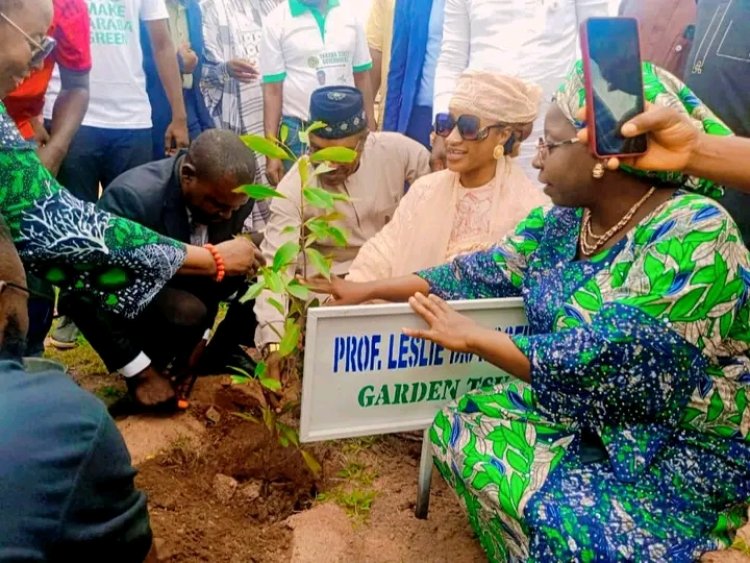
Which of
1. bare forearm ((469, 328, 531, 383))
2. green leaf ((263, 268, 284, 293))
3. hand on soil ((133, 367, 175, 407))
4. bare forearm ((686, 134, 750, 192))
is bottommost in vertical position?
hand on soil ((133, 367, 175, 407))

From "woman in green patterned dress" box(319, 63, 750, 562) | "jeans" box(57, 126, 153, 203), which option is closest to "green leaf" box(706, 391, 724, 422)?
"woman in green patterned dress" box(319, 63, 750, 562)

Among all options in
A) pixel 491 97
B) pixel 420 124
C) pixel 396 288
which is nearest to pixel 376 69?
pixel 420 124

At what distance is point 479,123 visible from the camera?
111 inches

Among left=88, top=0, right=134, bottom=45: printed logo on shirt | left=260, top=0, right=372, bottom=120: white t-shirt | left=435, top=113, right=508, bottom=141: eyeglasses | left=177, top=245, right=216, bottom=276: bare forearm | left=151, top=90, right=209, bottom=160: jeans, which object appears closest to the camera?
left=177, top=245, right=216, bottom=276: bare forearm

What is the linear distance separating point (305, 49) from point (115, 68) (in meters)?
1.07

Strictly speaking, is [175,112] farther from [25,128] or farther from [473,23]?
[473,23]

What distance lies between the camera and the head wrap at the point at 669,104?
1.82 metres

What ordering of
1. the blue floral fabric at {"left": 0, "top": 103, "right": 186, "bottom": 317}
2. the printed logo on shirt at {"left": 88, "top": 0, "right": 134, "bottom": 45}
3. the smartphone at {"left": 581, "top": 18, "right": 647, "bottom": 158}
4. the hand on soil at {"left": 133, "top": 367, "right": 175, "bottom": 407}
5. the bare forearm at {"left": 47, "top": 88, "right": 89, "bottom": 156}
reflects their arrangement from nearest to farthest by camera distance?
the smartphone at {"left": 581, "top": 18, "right": 647, "bottom": 158}
the blue floral fabric at {"left": 0, "top": 103, "right": 186, "bottom": 317}
the hand on soil at {"left": 133, "top": 367, "right": 175, "bottom": 407}
the bare forearm at {"left": 47, "top": 88, "right": 89, "bottom": 156}
the printed logo on shirt at {"left": 88, "top": 0, "right": 134, "bottom": 45}

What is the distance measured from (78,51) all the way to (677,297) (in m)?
2.74

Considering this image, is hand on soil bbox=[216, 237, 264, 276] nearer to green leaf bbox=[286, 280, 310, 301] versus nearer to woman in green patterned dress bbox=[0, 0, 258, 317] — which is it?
woman in green patterned dress bbox=[0, 0, 258, 317]

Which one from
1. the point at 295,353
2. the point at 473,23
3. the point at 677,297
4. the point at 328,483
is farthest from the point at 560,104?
the point at 473,23

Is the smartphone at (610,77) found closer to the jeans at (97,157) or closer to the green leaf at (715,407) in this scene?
the green leaf at (715,407)

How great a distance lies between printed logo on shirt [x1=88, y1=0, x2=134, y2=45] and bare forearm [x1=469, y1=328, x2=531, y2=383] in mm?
2724

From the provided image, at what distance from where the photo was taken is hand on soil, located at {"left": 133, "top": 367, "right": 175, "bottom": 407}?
2.96 metres
